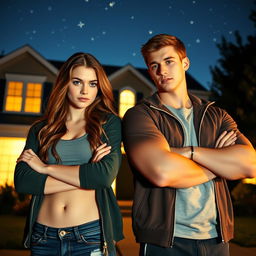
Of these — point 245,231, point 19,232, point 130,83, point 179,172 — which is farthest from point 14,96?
point 179,172

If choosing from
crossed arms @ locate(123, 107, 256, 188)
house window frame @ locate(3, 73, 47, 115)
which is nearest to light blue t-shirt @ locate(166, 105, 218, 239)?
crossed arms @ locate(123, 107, 256, 188)

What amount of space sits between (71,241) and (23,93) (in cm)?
1182

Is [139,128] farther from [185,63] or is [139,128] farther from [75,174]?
[185,63]

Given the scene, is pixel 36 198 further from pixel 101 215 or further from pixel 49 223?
pixel 101 215

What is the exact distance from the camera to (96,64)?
259 centimetres

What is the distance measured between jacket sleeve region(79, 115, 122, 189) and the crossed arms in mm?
166

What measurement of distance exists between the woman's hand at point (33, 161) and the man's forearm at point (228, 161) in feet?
4.44

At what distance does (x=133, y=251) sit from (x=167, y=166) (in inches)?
145

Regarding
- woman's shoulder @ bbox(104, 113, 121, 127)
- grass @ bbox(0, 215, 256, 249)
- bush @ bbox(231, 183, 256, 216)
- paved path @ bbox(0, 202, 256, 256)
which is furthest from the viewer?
bush @ bbox(231, 183, 256, 216)

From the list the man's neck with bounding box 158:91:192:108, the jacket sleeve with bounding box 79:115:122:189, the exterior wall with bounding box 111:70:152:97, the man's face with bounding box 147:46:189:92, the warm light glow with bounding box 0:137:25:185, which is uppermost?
the exterior wall with bounding box 111:70:152:97

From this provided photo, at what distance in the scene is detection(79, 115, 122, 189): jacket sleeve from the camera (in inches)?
87.4

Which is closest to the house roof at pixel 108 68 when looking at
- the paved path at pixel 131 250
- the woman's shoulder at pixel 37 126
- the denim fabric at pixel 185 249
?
the paved path at pixel 131 250

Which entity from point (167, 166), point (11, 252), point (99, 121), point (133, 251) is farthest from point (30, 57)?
point (167, 166)

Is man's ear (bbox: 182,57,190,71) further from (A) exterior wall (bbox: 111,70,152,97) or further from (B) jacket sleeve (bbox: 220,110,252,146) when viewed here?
(A) exterior wall (bbox: 111,70,152,97)
